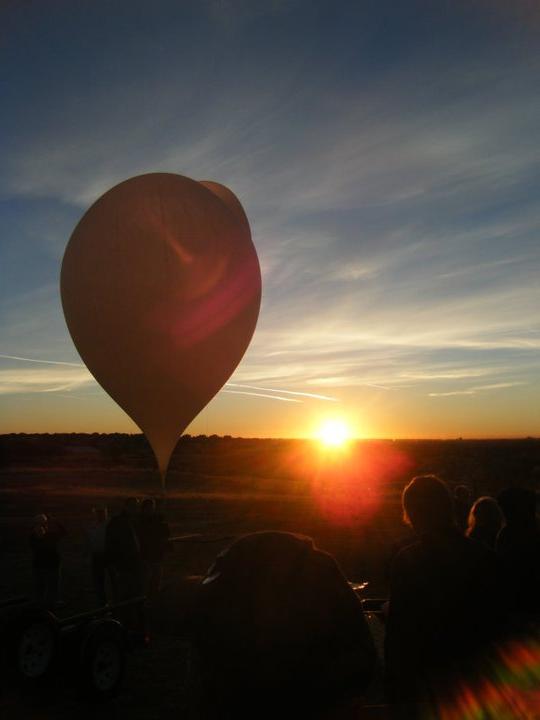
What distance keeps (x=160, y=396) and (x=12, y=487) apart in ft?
102

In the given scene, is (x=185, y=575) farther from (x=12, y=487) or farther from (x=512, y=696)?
(x=12, y=487)

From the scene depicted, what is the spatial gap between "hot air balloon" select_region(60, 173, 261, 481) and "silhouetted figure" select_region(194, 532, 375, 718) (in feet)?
35.3

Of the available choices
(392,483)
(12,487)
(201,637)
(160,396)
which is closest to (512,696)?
(201,637)

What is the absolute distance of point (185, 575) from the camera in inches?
527

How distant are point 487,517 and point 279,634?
3944 mm

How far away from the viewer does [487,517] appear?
16.5 feet

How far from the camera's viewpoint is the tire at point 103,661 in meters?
6.61

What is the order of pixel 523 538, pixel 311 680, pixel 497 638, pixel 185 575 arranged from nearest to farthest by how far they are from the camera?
pixel 311 680 → pixel 497 638 → pixel 523 538 → pixel 185 575

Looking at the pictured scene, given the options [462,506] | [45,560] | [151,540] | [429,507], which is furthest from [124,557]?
[429,507]

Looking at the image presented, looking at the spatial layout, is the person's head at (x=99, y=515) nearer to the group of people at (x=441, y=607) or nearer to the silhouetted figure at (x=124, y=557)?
the silhouetted figure at (x=124, y=557)

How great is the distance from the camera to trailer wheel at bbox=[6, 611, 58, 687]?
21.1 ft

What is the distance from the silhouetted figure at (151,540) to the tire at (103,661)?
8.54ft

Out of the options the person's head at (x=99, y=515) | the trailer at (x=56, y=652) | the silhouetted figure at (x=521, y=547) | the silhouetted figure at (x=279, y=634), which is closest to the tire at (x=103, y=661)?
the trailer at (x=56, y=652)

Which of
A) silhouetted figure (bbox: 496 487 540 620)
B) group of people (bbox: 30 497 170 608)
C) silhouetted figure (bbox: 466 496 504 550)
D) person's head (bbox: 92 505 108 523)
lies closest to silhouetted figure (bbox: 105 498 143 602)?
group of people (bbox: 30 497 170 608)
